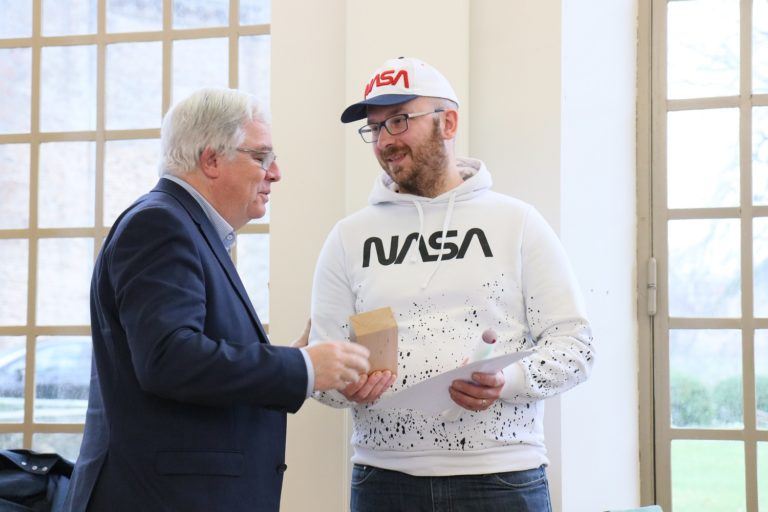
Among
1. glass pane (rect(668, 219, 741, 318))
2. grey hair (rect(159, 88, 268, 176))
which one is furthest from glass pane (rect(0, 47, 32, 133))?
glass pane (rect(668, 219, 741, 318))

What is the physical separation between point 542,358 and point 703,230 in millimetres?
1418

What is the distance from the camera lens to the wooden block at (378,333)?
2.10m

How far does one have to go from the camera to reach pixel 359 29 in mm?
3111

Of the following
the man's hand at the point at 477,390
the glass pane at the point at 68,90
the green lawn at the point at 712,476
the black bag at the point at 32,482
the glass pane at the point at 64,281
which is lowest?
the green lawn at the point at 712,476

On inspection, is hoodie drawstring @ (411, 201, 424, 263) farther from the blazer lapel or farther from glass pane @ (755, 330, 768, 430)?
glass pane @ (755, 330, 768, 430)

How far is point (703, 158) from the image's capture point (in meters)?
3.44

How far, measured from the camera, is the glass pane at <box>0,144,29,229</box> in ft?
12.5

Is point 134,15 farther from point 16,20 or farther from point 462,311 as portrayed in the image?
point 462,311

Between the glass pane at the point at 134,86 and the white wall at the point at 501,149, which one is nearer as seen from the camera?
the white wall at the point at 501,149

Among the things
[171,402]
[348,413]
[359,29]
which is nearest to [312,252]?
[348,413]

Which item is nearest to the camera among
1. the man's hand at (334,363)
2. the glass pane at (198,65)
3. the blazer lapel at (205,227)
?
the man's hand at (334,363)

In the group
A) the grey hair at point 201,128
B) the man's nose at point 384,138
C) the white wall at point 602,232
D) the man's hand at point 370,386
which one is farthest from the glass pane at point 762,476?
the grey hair at point 201,128

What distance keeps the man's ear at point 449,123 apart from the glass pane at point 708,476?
161cm

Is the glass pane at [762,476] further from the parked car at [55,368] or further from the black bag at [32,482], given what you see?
the parked car at [55,368]
